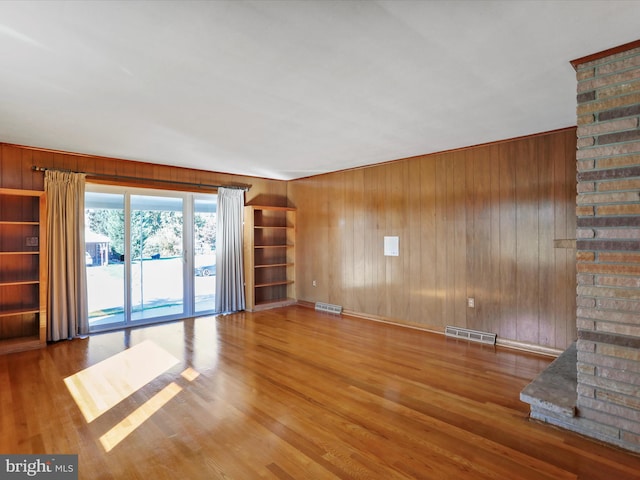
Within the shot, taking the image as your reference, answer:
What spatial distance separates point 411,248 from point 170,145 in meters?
3.61

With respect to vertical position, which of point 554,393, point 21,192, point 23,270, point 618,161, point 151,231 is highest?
point 21,192

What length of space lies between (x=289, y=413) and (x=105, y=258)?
3.97 m

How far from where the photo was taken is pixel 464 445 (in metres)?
2.21

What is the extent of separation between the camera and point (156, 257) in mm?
5547

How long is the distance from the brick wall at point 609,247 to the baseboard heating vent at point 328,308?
4.11 metres

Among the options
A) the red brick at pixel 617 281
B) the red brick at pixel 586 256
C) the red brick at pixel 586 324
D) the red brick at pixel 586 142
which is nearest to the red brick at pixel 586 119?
the red brick at pixel 586 142

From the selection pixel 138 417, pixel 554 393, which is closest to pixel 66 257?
pixel 138 417

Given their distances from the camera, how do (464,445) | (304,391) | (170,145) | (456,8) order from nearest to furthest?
(456,8) → (464,445) → (304,391) → (170,145)

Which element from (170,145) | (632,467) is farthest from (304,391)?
(170,145)

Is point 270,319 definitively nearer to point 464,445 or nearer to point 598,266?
point 464,445

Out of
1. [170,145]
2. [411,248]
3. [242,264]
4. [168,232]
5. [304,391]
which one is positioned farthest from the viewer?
[242,264]

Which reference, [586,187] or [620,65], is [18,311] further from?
[620,65]

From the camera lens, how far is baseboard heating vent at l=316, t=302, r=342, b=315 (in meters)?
6.18

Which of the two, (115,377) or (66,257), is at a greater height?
(66,257)
